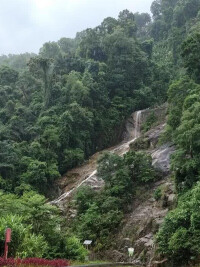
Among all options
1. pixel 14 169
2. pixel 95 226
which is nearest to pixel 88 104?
pixel 14 169

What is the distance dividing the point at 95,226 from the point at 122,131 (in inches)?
666

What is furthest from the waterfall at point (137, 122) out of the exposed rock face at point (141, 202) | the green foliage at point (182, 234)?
the green foliage at point (182, 234)

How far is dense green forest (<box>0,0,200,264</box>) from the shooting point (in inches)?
610

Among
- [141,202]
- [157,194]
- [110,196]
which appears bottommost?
[141,202]

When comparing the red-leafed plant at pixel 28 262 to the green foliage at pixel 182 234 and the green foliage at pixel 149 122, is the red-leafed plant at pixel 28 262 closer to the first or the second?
the green foliage at pixel 182 234

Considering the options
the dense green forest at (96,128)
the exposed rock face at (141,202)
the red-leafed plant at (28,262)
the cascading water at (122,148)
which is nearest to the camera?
the red-leafed plant at (28,262)

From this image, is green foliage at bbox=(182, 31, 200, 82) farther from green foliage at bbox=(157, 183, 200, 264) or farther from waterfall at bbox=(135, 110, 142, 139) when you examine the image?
green foliage at bbox=(157, 183, 200, 264)

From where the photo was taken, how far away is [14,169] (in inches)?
1160

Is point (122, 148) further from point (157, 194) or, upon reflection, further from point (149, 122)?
point (157, 194)

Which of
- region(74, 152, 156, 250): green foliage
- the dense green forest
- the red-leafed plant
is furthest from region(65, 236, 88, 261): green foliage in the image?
region(74, 152, 156, 250): green foliage

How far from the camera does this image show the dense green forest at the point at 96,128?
50.8 ft

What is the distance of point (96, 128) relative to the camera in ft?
121

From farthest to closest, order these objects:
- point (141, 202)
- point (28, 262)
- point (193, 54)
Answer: point (193, 54) < point (141, 202) < point (28, 262)

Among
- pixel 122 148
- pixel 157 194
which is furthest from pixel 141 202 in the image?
pixel 122 148
